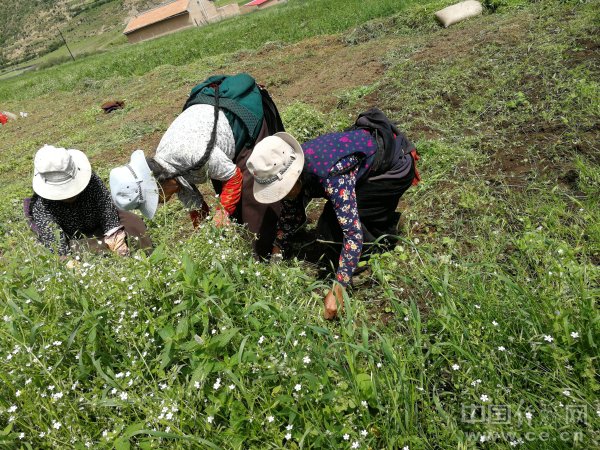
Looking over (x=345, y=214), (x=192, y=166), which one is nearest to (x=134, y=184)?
(x=192, y=166)

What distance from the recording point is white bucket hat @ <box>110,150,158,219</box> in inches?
95.9

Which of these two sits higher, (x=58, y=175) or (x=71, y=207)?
(x=58, y=175)

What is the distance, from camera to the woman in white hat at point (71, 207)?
2.73 m

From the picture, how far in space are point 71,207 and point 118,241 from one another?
1.32ft

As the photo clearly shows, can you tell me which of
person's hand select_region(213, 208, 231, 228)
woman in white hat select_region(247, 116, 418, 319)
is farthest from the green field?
woman in white hat select_region(247, 116, 418, 319)

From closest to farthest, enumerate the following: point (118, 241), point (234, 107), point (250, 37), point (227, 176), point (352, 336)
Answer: point (352, 336) < point (227, 176) < point (234, 107) < point (118, 241) < point (250, 37)

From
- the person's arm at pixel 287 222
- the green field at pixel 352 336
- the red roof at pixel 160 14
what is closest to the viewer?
the green field at pixel 352 336

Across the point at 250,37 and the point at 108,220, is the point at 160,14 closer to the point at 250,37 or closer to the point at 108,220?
the point at 250,37

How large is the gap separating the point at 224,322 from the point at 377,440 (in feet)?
2.49

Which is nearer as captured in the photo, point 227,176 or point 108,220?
point 227,176

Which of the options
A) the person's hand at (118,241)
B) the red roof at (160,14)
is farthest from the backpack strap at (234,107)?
the red roof at (160,14)

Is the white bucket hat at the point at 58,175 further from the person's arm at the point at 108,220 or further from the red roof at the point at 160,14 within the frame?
the red roof at the point at 160,14

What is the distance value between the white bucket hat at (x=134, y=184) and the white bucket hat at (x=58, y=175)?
0.49 metres

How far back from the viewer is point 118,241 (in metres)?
3.17
